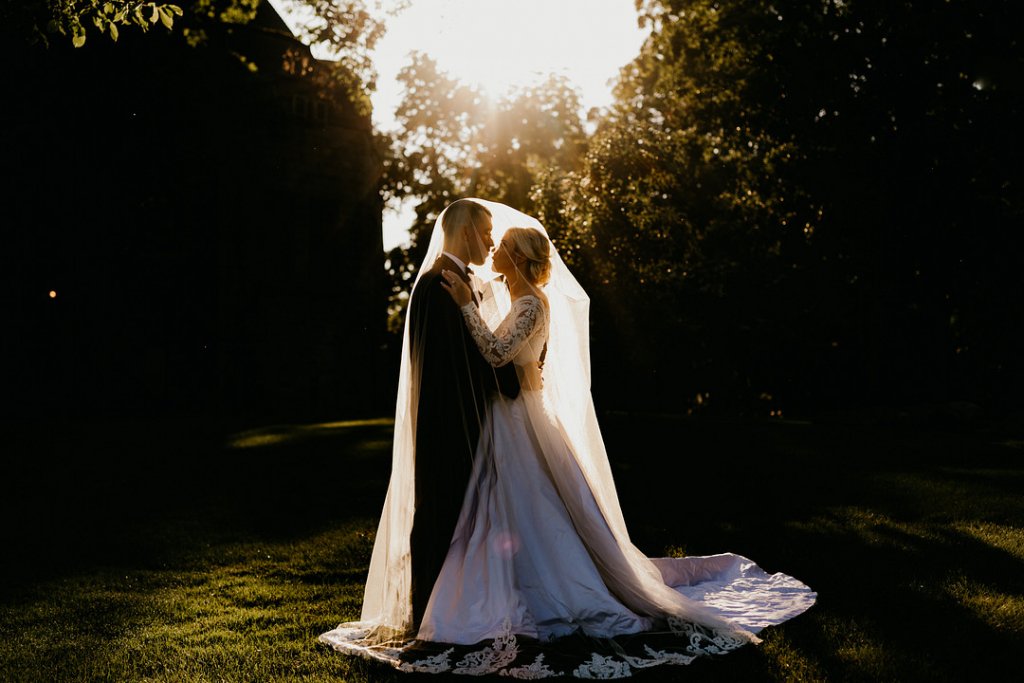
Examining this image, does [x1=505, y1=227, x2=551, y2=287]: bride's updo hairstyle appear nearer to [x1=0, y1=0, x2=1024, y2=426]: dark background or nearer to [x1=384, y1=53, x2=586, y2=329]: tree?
[x1=0, y1=0, x2=1024, y2=426]: dark background

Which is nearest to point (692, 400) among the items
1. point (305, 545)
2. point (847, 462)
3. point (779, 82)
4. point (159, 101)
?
point (779, 82)

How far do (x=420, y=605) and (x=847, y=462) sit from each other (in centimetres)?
845

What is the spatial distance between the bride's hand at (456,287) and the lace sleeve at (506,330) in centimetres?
4

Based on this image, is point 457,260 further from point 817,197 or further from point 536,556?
point 817,197

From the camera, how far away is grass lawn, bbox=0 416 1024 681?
4.50 meters

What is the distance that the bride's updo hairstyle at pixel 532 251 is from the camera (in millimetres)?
5219

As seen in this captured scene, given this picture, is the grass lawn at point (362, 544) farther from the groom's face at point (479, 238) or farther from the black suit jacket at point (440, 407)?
the groom's face at point (479, 238)

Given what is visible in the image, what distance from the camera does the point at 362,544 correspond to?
7855mm

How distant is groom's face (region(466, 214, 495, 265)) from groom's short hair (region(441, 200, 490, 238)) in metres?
0.02

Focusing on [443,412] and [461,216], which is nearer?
[443,412]

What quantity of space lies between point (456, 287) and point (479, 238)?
401mm

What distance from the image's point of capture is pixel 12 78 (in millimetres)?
16891

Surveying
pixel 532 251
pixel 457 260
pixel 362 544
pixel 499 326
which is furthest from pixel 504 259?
pixel 362 544

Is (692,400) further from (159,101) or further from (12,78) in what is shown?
(12,78)
